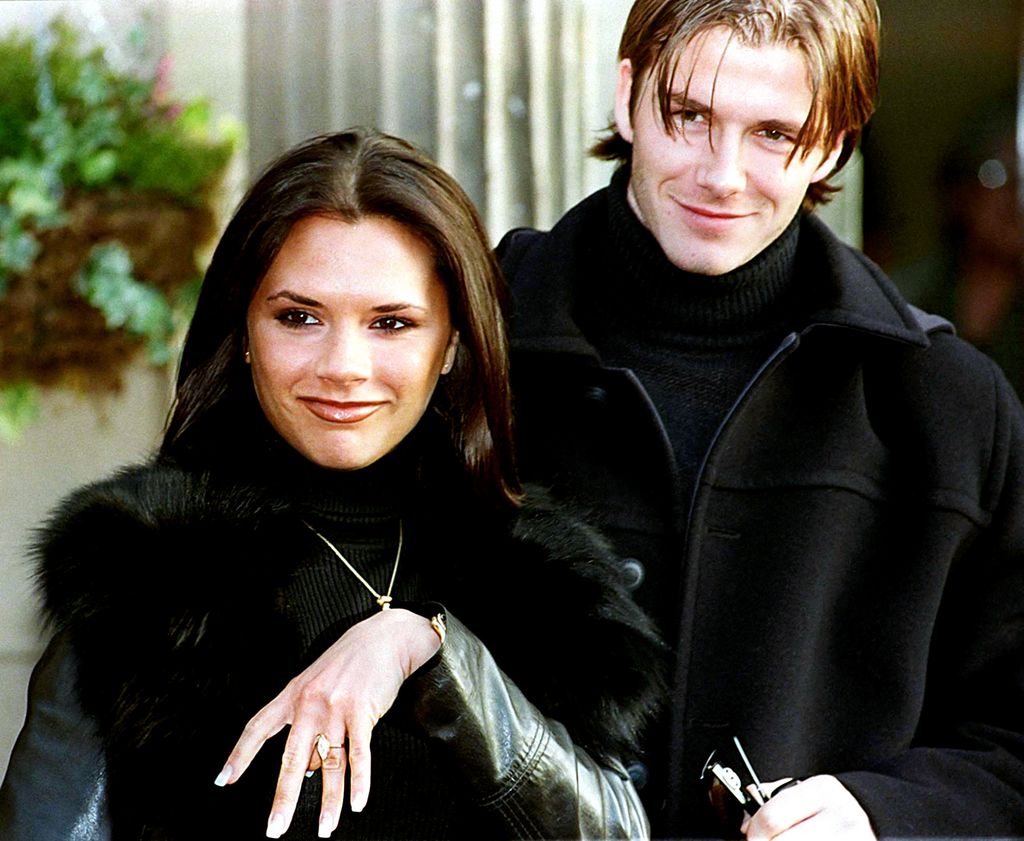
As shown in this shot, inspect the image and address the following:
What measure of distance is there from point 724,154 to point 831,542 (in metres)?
0.54

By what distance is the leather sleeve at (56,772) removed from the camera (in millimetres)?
1697

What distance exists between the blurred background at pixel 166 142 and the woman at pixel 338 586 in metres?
1.18

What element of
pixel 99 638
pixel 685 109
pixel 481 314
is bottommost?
pixel 99 638

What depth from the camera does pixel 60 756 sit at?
68.6 inches

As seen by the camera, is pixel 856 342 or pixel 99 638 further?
pixel 856 342

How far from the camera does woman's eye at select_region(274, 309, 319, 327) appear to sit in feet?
6.27

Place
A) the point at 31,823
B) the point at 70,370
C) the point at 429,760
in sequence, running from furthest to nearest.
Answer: the point at 70,370 → the point at 429,760 → the point at 31,823

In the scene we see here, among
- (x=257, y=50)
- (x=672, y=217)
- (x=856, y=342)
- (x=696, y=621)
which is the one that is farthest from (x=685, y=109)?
(x=257, y=50)

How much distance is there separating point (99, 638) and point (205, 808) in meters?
0.22

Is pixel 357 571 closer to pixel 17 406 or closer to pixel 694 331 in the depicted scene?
pixel 694 331

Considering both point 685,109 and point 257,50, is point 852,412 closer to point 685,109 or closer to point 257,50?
point 685,109

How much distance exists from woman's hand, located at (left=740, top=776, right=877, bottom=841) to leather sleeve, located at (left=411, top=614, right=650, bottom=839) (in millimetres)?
175

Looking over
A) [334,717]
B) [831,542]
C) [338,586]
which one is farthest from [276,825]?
[831,542]

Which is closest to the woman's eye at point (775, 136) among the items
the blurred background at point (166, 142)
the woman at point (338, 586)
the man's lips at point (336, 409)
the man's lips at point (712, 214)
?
the man's lips at point (712, 214)
